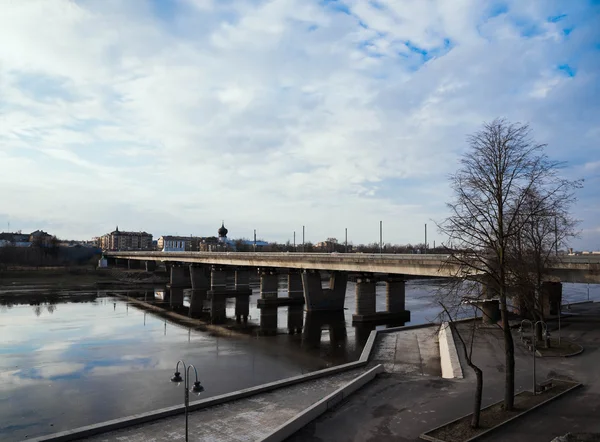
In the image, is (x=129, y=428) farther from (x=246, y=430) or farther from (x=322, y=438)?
(x=322, y=438)

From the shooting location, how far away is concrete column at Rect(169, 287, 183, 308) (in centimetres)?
7088

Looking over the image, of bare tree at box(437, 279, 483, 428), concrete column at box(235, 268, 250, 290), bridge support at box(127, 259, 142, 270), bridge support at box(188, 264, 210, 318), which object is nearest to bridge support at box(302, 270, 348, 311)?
concrete column at box(235, 268, 250, 290)

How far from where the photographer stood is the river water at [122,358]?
68.4ft

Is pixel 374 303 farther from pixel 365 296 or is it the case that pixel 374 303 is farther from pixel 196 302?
pixel 196 302

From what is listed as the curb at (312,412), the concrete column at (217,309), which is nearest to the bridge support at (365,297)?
the concrete column at (217,309)

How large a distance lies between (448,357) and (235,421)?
1362cm

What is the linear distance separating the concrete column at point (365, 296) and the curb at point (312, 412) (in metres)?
31.9

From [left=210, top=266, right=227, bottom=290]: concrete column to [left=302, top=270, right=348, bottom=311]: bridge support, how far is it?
3237 centimetres

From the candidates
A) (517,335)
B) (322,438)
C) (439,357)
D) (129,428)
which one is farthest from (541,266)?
(129,428)

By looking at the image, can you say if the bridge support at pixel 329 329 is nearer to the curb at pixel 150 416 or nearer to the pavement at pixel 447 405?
the pavement at pixel 447 405

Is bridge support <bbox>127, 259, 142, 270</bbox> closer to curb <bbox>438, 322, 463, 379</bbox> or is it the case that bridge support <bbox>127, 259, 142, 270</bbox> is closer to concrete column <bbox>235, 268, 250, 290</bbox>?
concrete column <bbox>235, 268, 250, 290</bbox>

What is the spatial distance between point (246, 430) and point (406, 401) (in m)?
6.66

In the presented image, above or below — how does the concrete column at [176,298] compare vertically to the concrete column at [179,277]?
below

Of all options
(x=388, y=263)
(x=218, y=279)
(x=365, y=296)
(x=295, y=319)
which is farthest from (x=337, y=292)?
(x=218, y=279)
